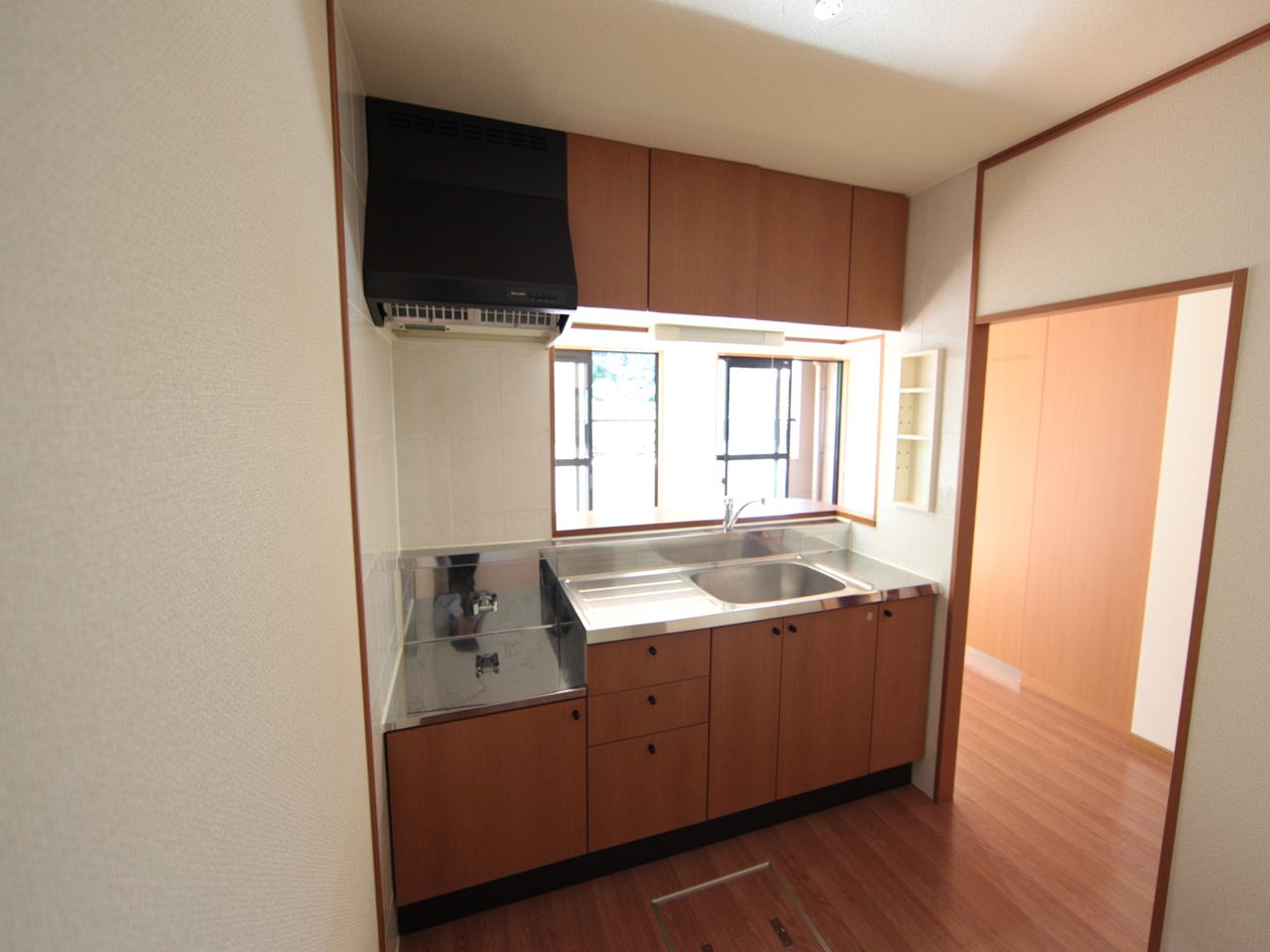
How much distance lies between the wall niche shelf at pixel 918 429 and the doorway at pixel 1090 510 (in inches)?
5.3

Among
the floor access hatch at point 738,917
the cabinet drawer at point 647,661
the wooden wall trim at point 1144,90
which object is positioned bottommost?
the floor access hatch at point 738,917

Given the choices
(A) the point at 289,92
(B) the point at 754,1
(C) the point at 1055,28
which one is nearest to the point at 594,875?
(A) the point at 289,92

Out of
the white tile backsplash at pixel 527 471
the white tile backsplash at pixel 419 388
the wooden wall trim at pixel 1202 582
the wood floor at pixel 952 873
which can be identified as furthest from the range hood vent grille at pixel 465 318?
the wood floor at pixel 952 873

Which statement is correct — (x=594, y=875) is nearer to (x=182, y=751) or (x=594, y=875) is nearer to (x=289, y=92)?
(x=182, y=751)

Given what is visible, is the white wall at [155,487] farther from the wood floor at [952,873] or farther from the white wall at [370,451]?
the wood floor at [952,873]

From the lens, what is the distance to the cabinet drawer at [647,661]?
164cm

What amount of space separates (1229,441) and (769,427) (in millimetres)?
2951

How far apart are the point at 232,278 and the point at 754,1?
128 centimetres

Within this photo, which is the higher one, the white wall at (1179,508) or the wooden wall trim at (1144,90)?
the wooden wall trim at (1144,90)

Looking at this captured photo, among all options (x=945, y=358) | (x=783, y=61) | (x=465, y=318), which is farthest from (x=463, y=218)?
(x=945, y=358)

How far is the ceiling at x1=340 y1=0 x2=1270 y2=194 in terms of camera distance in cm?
122

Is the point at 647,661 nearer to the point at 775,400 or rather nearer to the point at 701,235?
the point at 701,235

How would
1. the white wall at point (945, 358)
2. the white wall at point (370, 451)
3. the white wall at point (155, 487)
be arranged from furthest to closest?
the white wall at point (945, 358) < the white wall at point (370, 451) < the white wall at point (155, 487)

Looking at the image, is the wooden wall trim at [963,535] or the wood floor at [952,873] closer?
the wood floor at [952,873]
